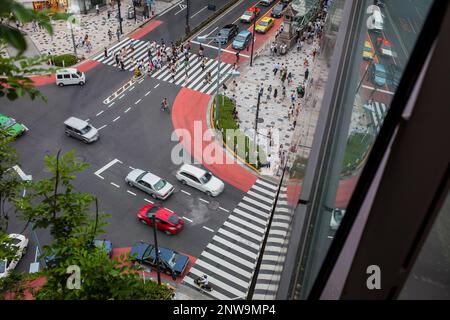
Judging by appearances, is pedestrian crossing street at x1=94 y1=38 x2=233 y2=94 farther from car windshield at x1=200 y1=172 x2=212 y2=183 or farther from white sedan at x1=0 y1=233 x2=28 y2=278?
white sedan at x1=0 y1=233 x2=28 y2=278

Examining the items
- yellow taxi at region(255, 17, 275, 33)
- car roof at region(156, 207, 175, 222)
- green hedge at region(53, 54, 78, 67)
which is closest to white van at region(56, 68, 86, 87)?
green hedge at region(53, 54, 78, 67)

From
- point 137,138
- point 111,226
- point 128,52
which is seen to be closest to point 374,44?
point 111,226

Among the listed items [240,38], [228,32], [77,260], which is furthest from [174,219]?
[228,32]

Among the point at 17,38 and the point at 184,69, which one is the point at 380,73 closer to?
the point at 17,38

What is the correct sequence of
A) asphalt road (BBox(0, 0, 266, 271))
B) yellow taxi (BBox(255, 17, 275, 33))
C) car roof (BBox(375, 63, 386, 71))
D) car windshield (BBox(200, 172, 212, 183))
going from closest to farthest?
car roof (BBox(375, 63, 386, 71)) → asphalt road (BBox(0, 0, 266, 271)) → car windshield (BBox(200, 172, 212, 183)) → yellow taxi (BBox(255, 17, 275, 33))

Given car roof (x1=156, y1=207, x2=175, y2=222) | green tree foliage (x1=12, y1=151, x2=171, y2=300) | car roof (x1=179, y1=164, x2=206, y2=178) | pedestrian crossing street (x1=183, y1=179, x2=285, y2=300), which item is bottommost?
pedestrian crossing street (x1=183, y1=179, x2=285, y2=300)
